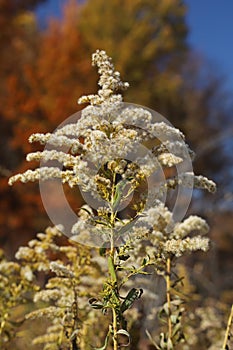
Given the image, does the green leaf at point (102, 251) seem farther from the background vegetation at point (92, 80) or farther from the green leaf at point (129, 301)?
the background vegetation at point (92, 80)

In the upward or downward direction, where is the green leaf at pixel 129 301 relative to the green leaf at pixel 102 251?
downward

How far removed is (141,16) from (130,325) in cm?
1298

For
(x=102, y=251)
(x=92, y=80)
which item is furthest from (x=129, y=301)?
(x=92, y=80)

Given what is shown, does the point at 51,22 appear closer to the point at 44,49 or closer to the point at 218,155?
the point at 44,49

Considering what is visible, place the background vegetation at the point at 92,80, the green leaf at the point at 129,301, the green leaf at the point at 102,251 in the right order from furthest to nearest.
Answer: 1. the background vegetation at the point at 92,80
2. the green leaf at the point at 102,251
3. the green leaf at the point at 129,301

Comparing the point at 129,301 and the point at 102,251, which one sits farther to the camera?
the point at 102,251

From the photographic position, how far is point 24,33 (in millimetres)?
13297

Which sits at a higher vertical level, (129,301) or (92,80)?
(92,80)

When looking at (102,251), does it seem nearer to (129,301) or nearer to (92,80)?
(129,301)

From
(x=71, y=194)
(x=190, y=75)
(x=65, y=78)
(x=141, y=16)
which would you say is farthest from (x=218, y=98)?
(x=71, y=194)

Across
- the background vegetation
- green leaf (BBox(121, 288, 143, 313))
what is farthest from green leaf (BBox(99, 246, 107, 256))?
the background vegetation

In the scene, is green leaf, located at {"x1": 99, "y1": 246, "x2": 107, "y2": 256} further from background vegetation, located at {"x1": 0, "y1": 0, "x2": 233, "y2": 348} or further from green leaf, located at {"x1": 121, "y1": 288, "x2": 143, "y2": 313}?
background vegetation, located at {"x1": 0, "y1": 0, "x2": 233, "y2": 348}

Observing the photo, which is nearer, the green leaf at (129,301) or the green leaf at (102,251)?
the green leaf at (129,301)

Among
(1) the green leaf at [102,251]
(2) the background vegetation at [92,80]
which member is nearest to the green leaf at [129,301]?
(1) the green leaf at [102,251]
